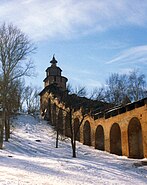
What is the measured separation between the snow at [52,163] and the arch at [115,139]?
1432 millimetres

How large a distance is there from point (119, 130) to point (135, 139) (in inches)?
112

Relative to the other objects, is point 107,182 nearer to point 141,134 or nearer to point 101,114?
point 141,134

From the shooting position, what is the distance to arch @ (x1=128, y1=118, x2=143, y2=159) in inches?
915

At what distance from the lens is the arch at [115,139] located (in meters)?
26.1

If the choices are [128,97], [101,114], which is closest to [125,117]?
[101,114]

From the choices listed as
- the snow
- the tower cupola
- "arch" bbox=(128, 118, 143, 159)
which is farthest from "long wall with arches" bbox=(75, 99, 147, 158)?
the tower cupola

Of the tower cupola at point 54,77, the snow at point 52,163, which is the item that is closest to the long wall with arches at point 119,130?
the snow at point 52,163

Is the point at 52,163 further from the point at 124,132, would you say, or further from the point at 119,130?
the point at 119,130

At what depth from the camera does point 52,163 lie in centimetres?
1547

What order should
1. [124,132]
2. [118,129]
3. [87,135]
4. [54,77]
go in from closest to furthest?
[124,132], [118,129], [87,135], [54,77]

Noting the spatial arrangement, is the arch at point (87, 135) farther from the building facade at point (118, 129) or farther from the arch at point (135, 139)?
the arch at point (135, 139)

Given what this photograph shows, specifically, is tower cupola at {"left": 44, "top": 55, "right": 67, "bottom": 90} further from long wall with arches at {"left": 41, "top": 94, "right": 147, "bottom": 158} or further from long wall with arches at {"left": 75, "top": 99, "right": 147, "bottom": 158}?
long wall with arches at {"left": 75, "top": 99, "right": 147, "bottom": 158}

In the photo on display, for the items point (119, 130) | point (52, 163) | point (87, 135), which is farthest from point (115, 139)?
point (52, 163)

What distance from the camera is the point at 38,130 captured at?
37031 millimetres
